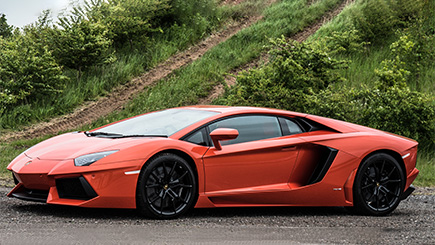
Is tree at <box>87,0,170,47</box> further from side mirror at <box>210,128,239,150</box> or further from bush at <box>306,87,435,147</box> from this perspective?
side mirror at <box>210,128,239,150</box>

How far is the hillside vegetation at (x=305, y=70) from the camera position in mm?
13531

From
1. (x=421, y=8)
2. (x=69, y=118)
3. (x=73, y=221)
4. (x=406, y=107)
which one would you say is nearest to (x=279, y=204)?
(x=73, y=221)

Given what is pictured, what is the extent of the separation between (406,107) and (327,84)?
2.87 meters

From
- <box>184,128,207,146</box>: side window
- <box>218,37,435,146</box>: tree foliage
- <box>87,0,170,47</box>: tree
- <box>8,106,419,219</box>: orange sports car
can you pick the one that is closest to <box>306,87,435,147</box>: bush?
<box>218,37,435,146</box>: tree foliage

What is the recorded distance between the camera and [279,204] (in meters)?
6.56

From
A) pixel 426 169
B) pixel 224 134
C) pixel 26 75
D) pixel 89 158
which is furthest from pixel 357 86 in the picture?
pixel 89 158

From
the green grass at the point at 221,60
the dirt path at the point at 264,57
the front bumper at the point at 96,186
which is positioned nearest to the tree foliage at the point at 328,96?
the green grass at the point at 221,60

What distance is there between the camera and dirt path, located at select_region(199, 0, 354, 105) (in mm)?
20094

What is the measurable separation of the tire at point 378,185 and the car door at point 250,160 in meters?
0.96

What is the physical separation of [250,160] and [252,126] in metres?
0.44

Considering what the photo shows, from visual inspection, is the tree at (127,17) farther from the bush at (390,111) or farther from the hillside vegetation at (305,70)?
the bush at (390,111)

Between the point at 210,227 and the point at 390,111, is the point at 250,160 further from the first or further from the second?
the point at 390,111

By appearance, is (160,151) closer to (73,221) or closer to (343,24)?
(73,221)

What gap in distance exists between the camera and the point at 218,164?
611 cm
